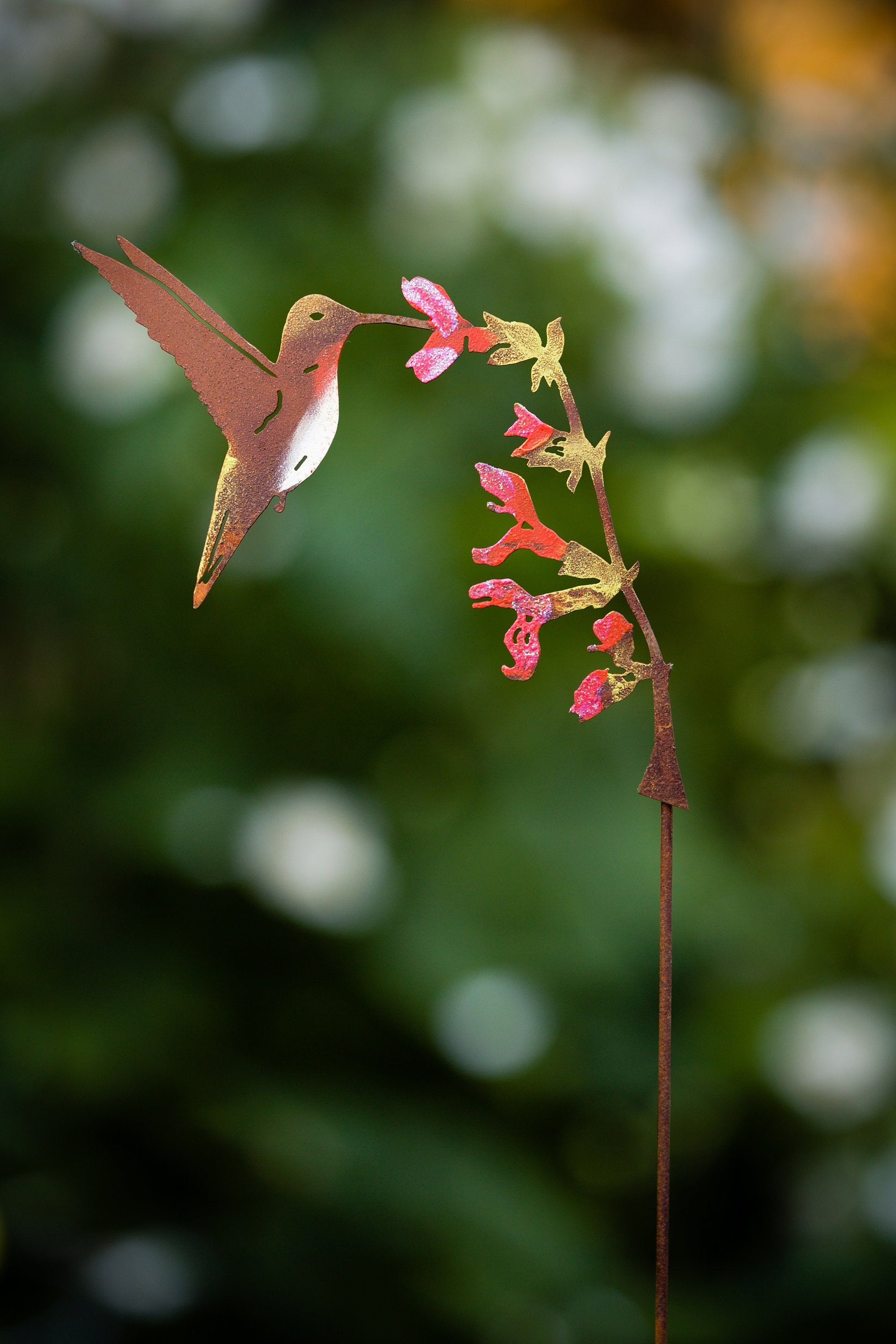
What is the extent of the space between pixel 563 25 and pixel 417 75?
0.22m

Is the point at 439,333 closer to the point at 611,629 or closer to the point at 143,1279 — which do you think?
the point at 611,629

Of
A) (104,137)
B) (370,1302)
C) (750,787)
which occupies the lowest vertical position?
(370,1302)

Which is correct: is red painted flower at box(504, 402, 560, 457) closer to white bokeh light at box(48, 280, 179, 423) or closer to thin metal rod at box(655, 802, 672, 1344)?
thin metal rod at box(655, 802, 672, 1344)

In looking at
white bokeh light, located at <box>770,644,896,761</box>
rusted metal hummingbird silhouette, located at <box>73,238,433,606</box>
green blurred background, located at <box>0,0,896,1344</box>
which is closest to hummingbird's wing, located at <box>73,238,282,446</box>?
rusted metal hummingbird silhouette, located at <box>73,238,433,606</box>

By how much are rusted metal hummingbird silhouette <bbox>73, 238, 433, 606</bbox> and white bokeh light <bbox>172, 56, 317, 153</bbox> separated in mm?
485

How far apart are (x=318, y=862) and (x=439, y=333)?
0.35 metres

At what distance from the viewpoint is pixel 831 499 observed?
521 millimetres

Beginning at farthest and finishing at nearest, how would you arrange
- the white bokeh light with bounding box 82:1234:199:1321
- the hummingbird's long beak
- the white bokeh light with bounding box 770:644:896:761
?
the white bokeh light with bounding box 770:644:896:761 < the white bokeh light with bounding box 82:1234:199:1321 < the hummingbird's long beak

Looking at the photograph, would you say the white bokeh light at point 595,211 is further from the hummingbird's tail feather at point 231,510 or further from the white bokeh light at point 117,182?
the hummingbird's tail feather at point 231,510

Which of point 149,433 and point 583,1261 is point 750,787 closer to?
point 583,1261

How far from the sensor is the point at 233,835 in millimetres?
494

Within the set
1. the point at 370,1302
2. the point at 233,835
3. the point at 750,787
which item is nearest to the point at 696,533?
the point at 750,787

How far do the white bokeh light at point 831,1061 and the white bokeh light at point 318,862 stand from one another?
18 cm

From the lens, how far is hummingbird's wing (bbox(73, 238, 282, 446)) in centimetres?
16
